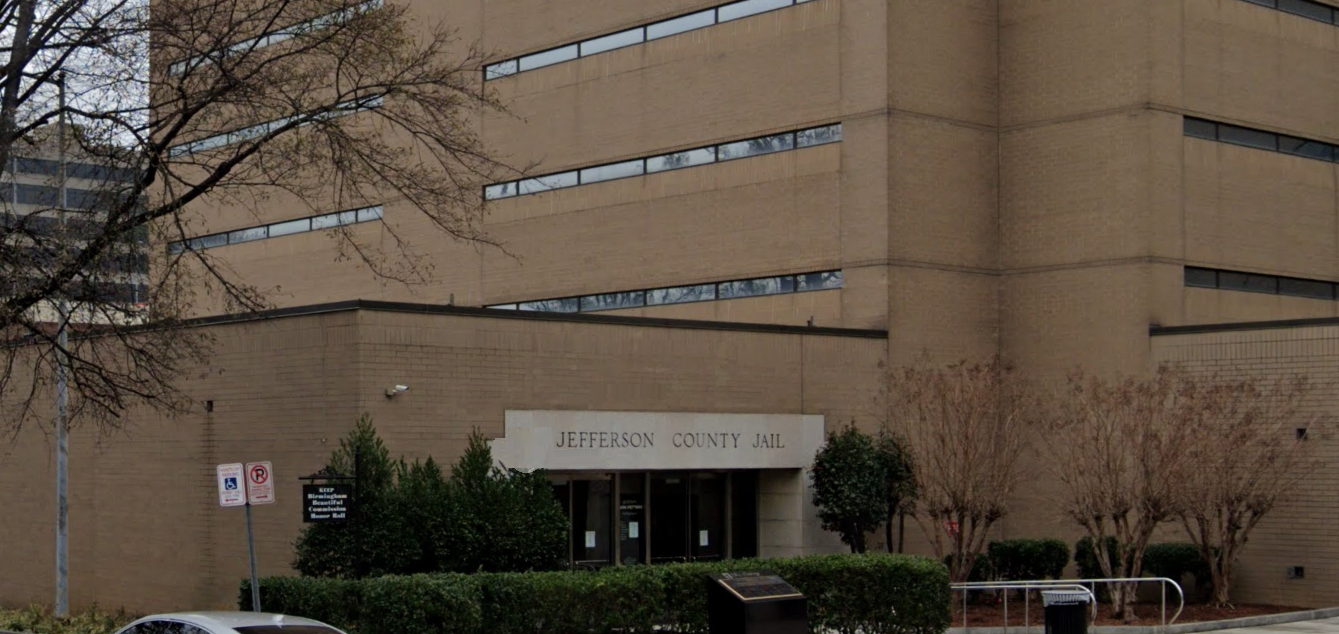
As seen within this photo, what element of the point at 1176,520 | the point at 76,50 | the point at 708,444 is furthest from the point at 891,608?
the point at 76,50

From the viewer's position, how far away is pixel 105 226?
2153 cm

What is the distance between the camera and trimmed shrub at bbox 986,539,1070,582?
98.3ft

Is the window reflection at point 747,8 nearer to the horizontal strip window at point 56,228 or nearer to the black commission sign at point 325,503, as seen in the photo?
the horizontal strip window at point 56,228

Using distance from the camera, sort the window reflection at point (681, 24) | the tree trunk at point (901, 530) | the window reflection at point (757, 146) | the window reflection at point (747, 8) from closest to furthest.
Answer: the tree trunk at point (901, 530), the window reflection at point (757, 146), the window reflection at point (747, 8), the window reflection at point (681, 24)

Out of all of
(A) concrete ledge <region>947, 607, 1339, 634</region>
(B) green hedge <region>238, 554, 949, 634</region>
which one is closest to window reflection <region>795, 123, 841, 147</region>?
(A) concrete ledge <region>947, 607, 1339, 634</region>

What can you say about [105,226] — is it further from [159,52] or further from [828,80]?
[828,80]

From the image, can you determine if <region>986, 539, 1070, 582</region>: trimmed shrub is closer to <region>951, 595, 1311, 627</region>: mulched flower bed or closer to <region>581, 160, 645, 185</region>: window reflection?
<region>951, 595, 1311, 627</region>: mulched flower bed

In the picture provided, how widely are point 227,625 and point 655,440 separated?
13.3m

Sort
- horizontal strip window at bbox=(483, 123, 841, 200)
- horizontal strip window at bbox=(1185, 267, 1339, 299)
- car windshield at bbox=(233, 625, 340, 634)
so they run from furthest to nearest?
horizontal strip window at bbox=(483, 123, 841, 200), horizontal strip window at bbox=(1185, 267, 1339, 299), car windshield at bbox=(233, 625, 340, 634)

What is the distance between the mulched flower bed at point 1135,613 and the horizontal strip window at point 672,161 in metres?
9.86

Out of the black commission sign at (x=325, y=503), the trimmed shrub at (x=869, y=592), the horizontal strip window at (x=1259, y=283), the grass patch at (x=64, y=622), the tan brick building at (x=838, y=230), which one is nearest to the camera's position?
the black commission sign at (x=325, y=503)

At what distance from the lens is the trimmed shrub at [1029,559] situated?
2995cm

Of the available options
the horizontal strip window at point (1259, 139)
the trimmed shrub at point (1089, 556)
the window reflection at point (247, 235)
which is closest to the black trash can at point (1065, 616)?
the trimmed shrub at point (1089, 556)

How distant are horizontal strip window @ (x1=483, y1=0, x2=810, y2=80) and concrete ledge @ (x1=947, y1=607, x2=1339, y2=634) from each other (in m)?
14.1
